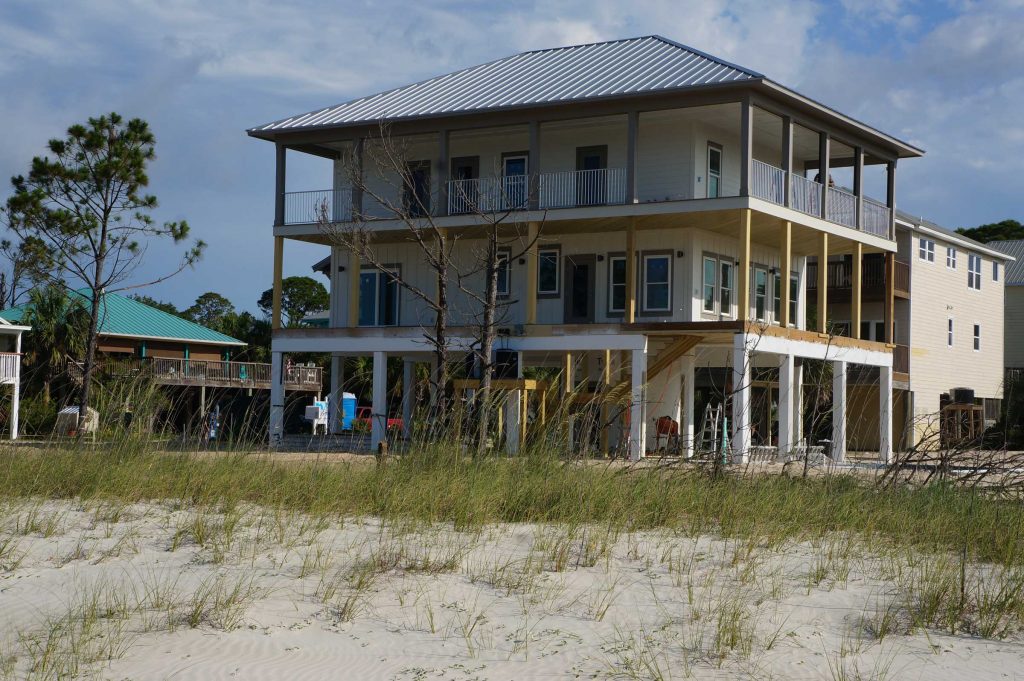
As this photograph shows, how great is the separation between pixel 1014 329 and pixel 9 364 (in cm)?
4058

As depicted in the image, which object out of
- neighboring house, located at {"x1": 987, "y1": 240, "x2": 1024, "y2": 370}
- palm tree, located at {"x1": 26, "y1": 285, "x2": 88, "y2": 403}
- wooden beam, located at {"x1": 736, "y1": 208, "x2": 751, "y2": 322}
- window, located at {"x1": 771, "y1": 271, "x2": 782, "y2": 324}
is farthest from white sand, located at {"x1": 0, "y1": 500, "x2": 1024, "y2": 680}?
neighboring house, located at {"x1": 987, "y1": 240, "x2": 1024, "y2": 370}

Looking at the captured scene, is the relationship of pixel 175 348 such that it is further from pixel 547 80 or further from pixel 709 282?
pixel 709 282

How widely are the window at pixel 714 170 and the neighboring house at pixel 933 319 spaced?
10389 mm

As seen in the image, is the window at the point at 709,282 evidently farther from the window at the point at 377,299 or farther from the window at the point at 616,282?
the window at the point at 377,299

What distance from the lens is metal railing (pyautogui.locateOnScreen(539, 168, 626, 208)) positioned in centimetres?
3011

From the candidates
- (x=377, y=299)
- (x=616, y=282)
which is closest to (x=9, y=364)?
(x=377, y=299)

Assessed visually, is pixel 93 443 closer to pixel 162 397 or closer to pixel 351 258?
pixel 162 397

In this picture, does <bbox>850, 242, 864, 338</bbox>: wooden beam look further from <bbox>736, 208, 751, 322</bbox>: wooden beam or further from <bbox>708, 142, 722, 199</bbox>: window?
<bbox>736, 208, 751, 322</bbox>: wooden beam

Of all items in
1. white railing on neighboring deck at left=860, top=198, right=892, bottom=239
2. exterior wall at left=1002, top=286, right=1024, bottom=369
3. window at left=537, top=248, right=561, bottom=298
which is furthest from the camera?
exterior wall at left=1002, top=286, right=1024, bottom=369

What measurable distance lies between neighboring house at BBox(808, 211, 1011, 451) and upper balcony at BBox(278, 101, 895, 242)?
8661 mm

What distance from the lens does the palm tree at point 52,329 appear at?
45562 millimetres

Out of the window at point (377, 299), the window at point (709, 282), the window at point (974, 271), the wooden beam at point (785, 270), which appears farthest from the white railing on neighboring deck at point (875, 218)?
the window at point (974, 271)

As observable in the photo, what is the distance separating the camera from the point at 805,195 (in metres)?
30.5

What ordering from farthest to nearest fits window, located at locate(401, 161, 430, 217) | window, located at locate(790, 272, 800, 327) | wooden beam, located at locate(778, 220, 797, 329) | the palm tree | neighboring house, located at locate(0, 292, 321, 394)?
neighboring house, located at locate(0, 292, 321, 394)
the palm tree
window, located at locate(790, 272, 800, 327)
window, located at locate(401, 161, 430, 217)
wooden beam, located at locate(778, 220, 797, 329)
